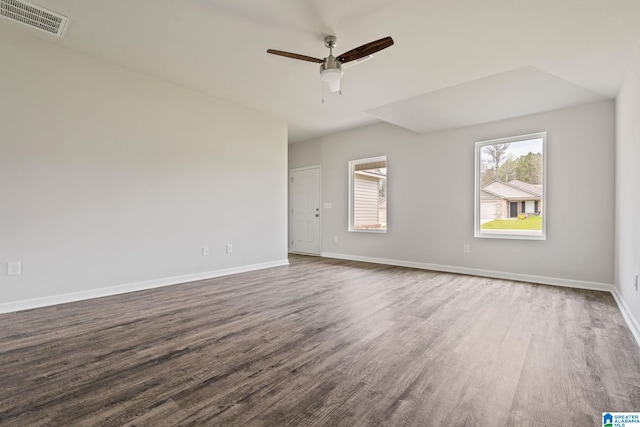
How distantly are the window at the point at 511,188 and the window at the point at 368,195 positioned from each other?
1759mm

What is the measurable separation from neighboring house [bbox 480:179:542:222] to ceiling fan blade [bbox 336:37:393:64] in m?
3.41

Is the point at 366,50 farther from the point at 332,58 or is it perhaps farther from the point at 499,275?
the point at 499,275

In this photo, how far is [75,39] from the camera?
3.10 m

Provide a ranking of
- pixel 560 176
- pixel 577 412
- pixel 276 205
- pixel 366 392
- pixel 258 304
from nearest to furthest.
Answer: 1. pixel 577 412
2. pixel 366 392
3. pixel 258 304
4. pixel 560 176
5. pixel 276 205

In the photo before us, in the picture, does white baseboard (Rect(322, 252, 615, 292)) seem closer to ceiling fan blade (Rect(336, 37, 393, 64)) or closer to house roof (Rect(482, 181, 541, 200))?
house roof (Rect(482, 181, 541, 200))

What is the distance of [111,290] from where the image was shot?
3621mm

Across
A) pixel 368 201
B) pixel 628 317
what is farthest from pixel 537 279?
pixel 368 201

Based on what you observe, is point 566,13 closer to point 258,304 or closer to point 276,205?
point 258,304

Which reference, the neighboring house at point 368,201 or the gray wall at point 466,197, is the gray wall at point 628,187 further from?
the neighboring house at point 368,201

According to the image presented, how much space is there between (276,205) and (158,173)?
208cm


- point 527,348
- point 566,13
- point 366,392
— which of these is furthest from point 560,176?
point 366,392

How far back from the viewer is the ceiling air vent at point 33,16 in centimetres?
258

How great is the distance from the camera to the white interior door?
725cm

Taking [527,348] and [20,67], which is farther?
[20,67]
